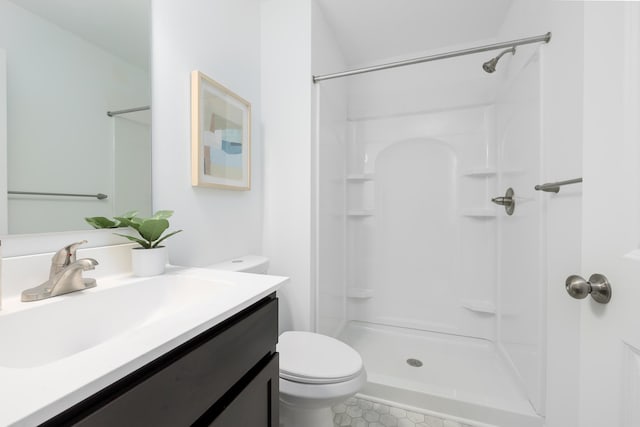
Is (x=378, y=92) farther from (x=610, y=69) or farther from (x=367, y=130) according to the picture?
(x=610, y=69)

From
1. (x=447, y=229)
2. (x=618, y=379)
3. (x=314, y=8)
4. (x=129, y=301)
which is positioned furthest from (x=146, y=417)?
(x=447, y=229)

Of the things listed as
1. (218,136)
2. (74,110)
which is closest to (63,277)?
(74,110)

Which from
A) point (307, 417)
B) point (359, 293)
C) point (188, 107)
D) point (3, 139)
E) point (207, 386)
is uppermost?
point (188, 107)

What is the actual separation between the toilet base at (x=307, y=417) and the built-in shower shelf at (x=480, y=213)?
1.60 metres

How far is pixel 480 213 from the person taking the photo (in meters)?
1.89

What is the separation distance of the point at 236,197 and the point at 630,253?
136 cm

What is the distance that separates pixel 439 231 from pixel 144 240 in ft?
6.40

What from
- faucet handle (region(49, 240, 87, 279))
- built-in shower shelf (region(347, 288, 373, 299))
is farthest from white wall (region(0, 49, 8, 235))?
built-in shower shelf (region(347, 288, 373, 299))

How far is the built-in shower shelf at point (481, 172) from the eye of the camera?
1.86 metres

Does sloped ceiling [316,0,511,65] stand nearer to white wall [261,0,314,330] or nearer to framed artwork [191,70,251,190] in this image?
white wall [261,0,314,330]

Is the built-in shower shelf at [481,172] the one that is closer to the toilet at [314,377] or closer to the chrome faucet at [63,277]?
the toilet at [314,377]

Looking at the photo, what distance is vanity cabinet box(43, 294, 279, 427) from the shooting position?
35 centimetres

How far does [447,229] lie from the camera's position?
6.71 ft

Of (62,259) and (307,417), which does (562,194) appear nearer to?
(307,417)
